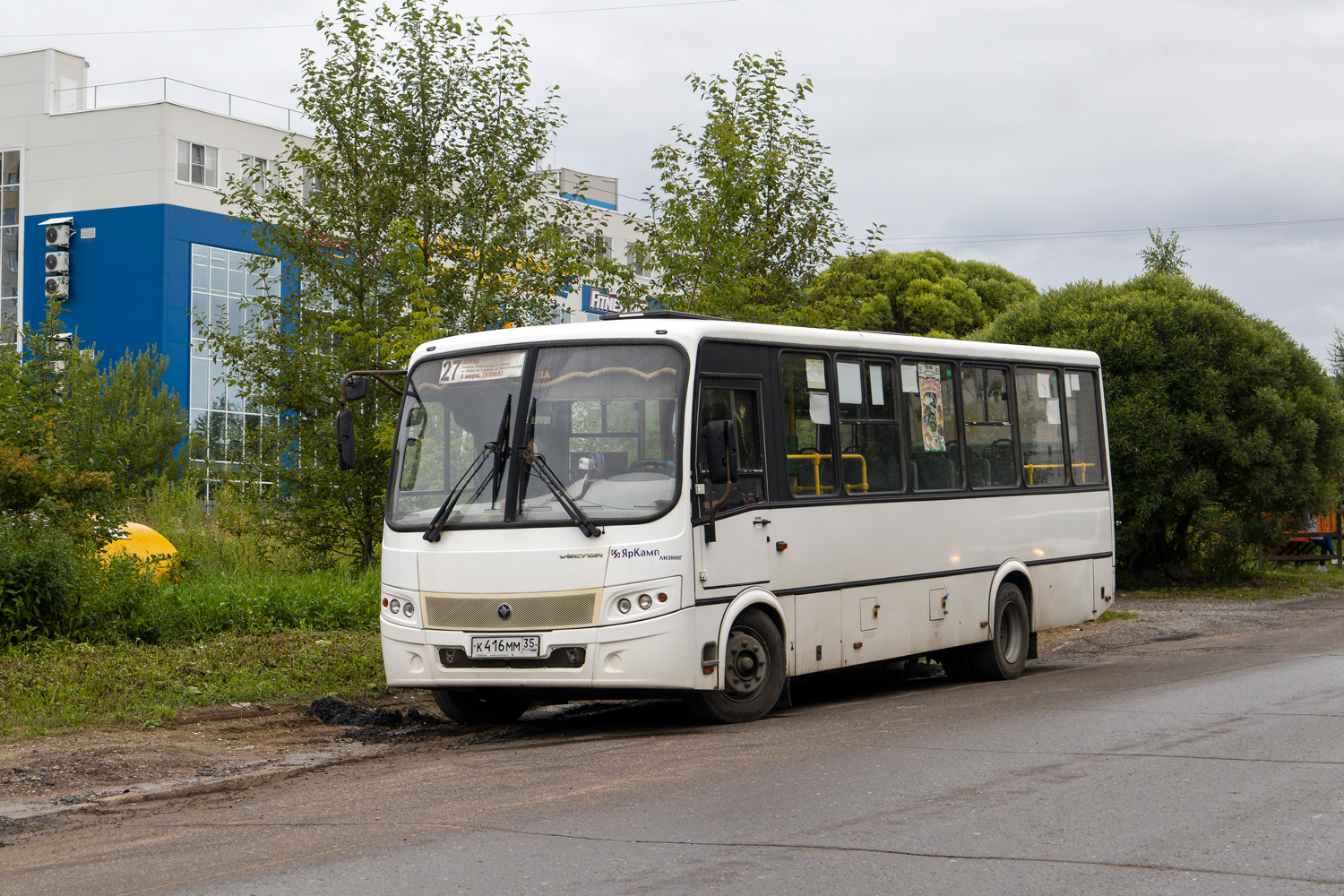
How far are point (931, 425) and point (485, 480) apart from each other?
179 inches

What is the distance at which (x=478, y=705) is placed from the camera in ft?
36.9

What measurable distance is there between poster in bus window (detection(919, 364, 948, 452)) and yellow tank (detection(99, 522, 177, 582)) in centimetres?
837

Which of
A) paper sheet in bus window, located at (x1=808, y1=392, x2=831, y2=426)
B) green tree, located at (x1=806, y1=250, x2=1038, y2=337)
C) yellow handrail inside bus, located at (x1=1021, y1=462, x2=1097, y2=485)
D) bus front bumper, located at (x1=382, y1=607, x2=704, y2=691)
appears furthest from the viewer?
green tree, located at (x1=806, y1=250, x2=1038, y2=337)

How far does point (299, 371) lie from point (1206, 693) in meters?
10.6

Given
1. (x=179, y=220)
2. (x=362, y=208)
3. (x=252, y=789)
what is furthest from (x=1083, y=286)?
(x=179, y=220)

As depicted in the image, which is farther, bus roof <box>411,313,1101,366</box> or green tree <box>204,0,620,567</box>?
green tree <box>204,0,620,567</box>

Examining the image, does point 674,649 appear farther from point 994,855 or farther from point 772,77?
point 772,77

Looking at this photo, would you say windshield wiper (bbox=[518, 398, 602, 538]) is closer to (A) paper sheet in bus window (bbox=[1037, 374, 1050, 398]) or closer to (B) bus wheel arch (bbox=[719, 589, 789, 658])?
(B) bus wheel arch (bbox=[719, 589, 789, 658])

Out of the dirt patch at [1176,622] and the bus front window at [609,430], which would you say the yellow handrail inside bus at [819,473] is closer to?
the bus front window at [609,430]

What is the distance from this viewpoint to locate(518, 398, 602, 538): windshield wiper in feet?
32.3

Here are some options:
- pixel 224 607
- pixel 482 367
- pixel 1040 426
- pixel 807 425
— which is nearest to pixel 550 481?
pixel 482 367

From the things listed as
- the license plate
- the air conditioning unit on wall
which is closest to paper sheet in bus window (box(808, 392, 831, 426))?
the license plate

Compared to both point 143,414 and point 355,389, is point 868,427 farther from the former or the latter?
point 143,414

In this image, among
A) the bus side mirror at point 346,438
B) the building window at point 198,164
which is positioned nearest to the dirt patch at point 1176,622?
the bus side mirror at point 346,438
